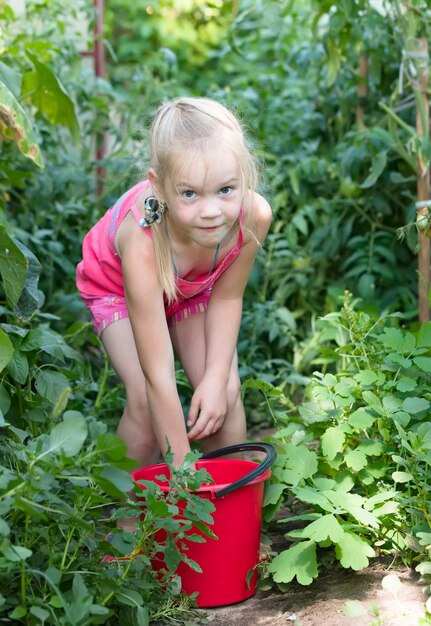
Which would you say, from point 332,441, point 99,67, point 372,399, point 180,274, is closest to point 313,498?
point 332,441

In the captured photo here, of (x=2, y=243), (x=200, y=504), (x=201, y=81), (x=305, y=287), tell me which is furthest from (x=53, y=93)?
(x=201, y=81)

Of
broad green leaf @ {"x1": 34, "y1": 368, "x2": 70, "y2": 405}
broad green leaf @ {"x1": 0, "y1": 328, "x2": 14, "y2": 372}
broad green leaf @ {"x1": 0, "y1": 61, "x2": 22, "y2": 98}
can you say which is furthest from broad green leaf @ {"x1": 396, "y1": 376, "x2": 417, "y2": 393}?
broad green leaf @ {"x1": 0, "y1": 61, "x2": 22, "y2": 98}

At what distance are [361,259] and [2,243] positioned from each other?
6.14 ft

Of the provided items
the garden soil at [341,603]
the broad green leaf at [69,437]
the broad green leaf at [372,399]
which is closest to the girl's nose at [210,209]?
the broad green leaf at [372,399]

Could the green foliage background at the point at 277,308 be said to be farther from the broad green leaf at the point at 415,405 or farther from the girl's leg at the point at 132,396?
the girl's leg at the point at 132,396

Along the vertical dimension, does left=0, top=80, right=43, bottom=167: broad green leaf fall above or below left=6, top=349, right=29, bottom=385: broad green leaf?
above

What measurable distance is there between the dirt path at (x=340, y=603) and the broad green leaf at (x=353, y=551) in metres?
0.08

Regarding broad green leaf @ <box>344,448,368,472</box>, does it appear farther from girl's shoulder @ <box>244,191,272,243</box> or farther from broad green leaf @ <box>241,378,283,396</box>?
girl's shoulder @ <box>244,191,272,243</box>

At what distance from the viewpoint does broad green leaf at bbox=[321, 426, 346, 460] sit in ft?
7.47

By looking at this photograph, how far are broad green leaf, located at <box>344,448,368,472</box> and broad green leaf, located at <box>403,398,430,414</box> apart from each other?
0.15 meters

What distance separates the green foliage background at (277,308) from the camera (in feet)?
6.21

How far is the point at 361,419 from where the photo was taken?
229 centimetres

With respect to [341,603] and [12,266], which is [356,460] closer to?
[341,603]

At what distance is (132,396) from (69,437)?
0.86 metres
